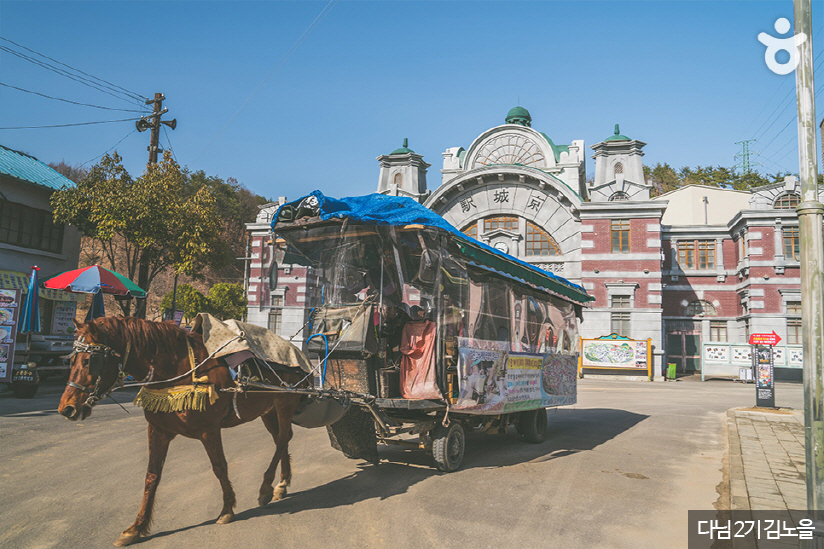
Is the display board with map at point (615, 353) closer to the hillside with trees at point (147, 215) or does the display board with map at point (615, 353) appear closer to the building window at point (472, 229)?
the building window at point (472, 229)

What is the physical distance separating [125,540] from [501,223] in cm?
3272

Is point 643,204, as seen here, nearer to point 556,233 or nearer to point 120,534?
point 556,233

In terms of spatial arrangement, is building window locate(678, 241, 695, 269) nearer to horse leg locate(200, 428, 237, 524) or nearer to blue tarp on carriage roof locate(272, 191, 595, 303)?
blue tarp on carriage roof locate(272, 191, 595, 303)

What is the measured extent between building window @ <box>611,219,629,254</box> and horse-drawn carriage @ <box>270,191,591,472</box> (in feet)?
90.5

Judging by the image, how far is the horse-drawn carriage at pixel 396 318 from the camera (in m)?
7.74

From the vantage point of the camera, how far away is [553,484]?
25.5 feet

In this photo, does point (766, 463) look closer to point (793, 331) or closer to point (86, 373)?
point (86, 373)

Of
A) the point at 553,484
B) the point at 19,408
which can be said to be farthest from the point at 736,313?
the point at 19,408

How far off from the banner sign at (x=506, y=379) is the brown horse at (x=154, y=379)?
10.6ft

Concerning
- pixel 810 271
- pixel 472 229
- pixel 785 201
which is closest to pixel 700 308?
pixel 785 201

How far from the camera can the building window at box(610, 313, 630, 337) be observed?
111ft

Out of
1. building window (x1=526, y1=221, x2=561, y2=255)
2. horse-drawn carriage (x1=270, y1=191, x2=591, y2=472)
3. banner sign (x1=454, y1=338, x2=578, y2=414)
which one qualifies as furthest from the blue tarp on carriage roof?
building window (x1=526, y1=221, x2=561, y2=255)

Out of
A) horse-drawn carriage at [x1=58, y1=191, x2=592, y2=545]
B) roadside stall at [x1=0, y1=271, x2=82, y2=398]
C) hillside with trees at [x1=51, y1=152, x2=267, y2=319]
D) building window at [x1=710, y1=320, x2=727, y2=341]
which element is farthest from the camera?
building window at [x1=710, y1=320, x2=727, y2=341]

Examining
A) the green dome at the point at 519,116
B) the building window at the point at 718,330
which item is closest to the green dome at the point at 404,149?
the green dome at the point at 519,116
